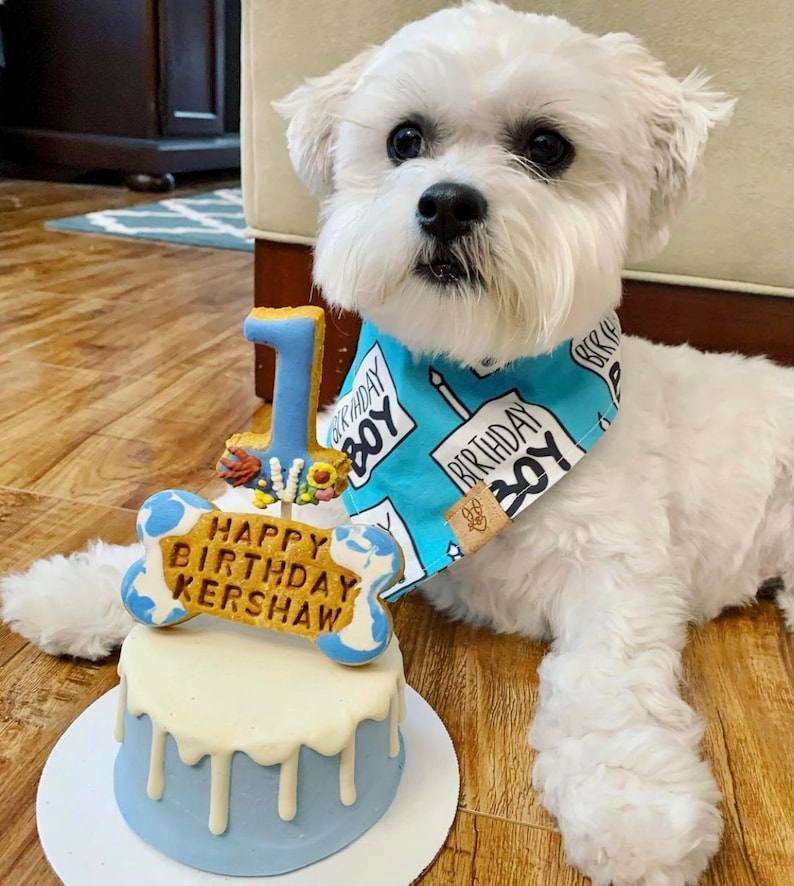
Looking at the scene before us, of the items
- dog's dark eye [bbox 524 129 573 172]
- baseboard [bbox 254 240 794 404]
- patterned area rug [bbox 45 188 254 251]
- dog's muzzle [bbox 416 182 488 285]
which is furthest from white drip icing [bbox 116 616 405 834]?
patterned area rug [bbox 45 188 254 251]

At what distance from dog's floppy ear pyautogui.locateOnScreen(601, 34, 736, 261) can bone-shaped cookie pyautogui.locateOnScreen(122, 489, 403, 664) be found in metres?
0.58

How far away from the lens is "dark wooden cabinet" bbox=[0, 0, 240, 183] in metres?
4.26

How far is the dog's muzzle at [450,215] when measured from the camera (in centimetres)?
81

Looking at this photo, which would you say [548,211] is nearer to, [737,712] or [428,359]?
[428,359]

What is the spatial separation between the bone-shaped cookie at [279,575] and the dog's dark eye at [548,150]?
478 millimetres

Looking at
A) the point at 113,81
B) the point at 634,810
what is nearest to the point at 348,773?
the point at 634,810

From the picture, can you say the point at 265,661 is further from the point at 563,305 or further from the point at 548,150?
the point at 548,150

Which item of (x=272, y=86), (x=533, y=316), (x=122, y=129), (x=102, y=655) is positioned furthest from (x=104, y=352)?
(x=122, y=129)

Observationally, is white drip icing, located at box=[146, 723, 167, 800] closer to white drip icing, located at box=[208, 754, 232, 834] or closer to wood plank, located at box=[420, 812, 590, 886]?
white drip icing, located at box=[208, 754, 232, 834]

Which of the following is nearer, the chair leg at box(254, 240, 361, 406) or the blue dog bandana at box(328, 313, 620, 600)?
the blue dog bandana at box(328, 313, 620, 600)

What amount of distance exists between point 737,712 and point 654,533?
222 mm

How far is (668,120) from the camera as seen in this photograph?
96 centimetres

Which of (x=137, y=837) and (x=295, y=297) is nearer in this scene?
(x=137, y=837)

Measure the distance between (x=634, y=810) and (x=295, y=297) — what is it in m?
1.19
